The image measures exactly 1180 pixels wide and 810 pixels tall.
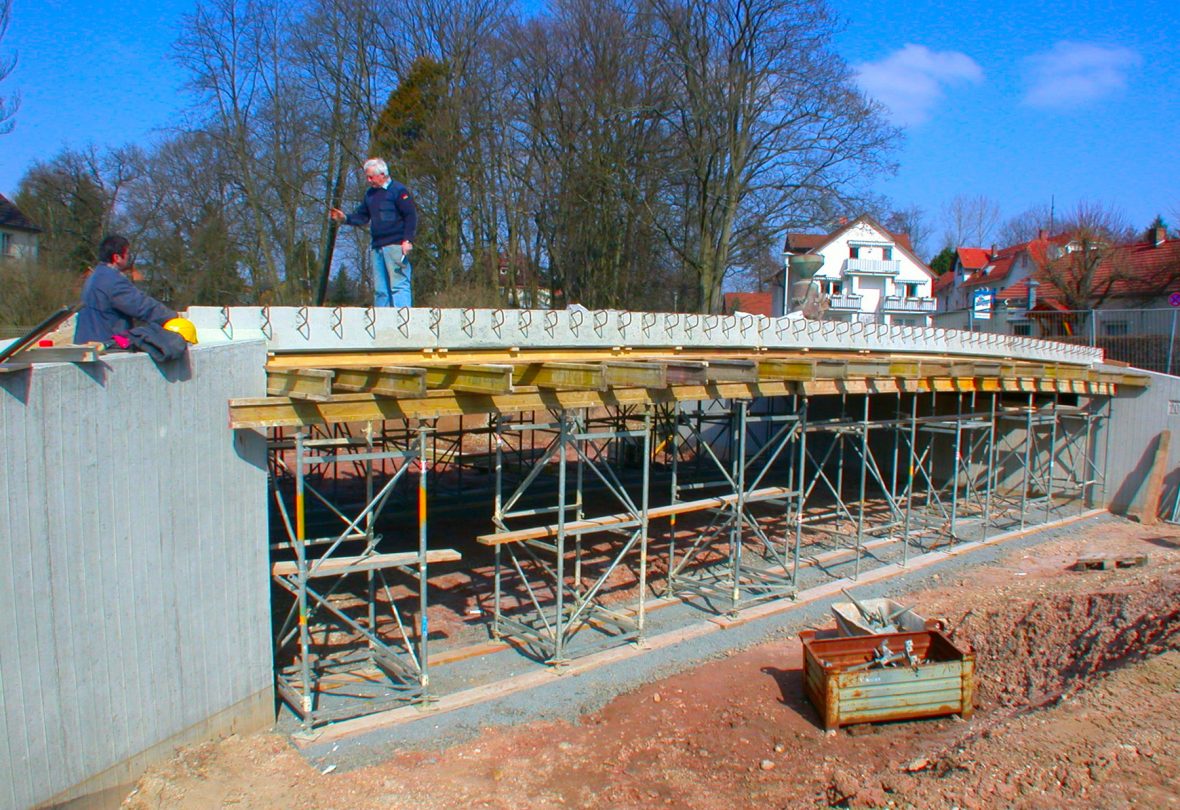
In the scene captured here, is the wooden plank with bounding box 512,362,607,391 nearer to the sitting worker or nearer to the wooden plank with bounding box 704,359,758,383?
the wooden plank with bounding box 704,359,758,383

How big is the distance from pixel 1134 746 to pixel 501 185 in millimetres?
22214

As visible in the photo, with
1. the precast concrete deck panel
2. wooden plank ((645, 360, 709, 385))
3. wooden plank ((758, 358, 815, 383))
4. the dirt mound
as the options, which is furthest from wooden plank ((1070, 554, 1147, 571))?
wooden plank ((645, 360, 709, 385))

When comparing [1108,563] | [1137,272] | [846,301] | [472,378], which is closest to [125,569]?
[472,378]

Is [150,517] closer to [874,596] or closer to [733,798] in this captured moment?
[733,798]

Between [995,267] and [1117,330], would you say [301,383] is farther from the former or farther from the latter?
[995,267]

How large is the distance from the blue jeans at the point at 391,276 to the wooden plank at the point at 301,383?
8.33ft

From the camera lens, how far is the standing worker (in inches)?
341

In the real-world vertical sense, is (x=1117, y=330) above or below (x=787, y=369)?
above

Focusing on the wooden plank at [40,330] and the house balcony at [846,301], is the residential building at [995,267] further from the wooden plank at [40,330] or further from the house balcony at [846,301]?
the wooden plank at [40,330]

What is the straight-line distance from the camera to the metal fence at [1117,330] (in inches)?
870

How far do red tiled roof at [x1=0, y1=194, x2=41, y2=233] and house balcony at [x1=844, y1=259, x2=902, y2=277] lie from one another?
36.2 meters

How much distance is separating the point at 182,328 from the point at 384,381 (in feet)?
4.76

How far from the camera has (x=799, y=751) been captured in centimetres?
700

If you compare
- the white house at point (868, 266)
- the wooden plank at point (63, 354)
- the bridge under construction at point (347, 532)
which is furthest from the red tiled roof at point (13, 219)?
the white house at point (868, 266)
